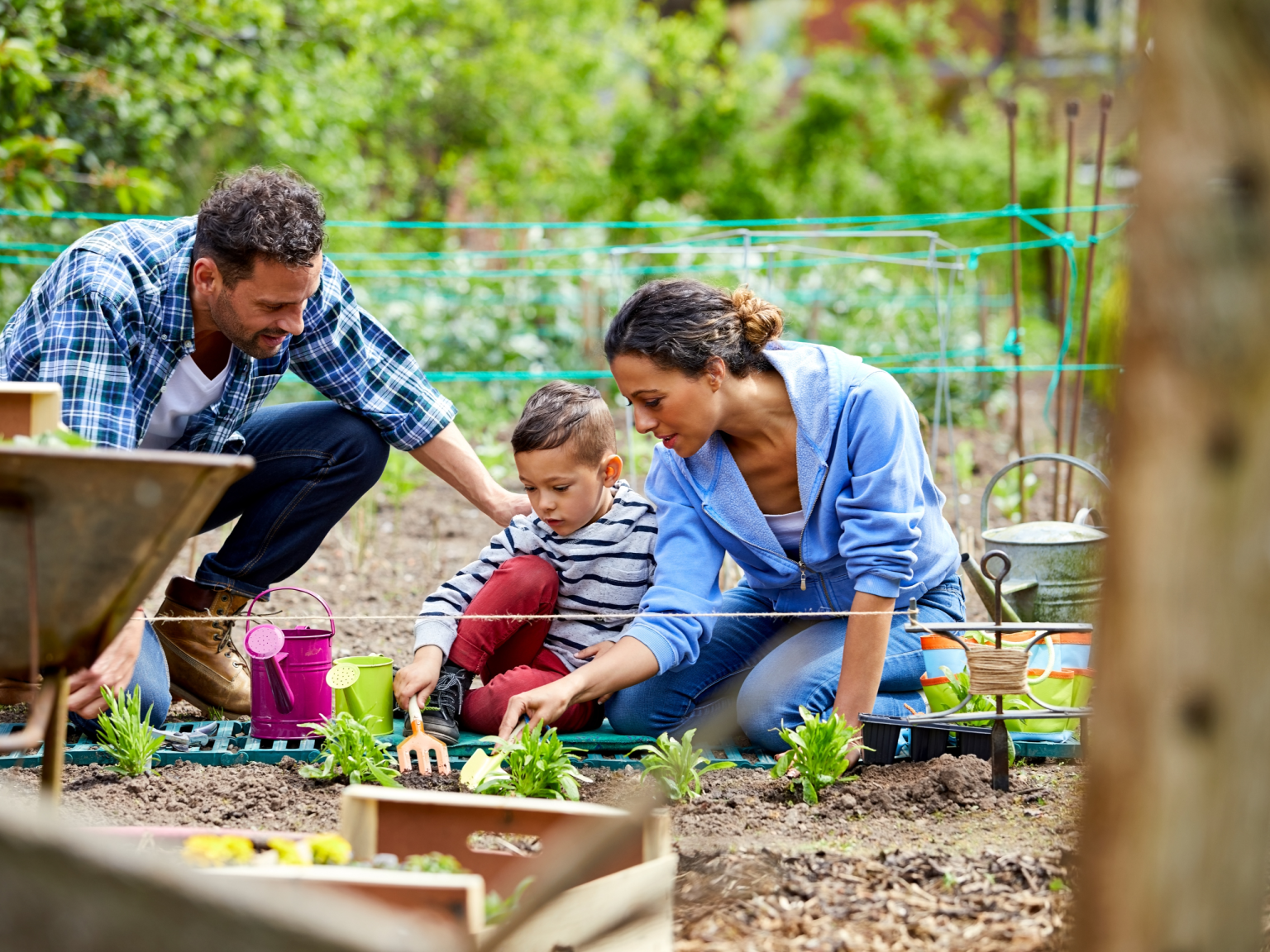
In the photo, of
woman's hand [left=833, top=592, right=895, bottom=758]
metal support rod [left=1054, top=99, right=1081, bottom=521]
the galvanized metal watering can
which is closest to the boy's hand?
woman's hand [left=833, top=592, right=895, bottom=758]

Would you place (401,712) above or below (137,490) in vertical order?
below

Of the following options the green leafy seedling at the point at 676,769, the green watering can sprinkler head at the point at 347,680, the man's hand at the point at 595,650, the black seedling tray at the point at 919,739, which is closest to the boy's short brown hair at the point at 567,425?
the man's hand at the point at 595,650

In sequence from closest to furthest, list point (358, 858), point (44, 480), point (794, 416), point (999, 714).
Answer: point (44, 480), point (358, 858), point (999, 714), point (794, 416)

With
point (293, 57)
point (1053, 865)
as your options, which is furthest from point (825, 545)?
point (293, 57)

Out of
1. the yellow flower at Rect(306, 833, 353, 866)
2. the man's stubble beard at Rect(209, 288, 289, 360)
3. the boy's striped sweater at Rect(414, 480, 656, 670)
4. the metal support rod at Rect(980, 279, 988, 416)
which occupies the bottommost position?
the yellow flower at Rect(306, 833, 353, 866)

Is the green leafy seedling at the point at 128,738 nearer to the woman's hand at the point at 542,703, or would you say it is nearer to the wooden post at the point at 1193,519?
the woman's hand at the point at 542,703

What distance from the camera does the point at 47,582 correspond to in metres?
1.59

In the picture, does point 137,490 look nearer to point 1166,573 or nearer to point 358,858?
point 358,858

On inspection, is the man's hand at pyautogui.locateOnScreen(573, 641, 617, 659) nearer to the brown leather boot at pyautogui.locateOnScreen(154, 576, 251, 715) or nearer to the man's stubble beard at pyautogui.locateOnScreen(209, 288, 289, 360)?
the brown leather boot at pyautogui.locateOnScreen(154, 576, 251, 715)

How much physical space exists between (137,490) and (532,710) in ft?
4.44

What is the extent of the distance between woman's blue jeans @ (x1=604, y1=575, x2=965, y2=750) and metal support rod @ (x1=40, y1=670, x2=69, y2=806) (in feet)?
5.16

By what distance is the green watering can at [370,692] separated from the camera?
2939 mm

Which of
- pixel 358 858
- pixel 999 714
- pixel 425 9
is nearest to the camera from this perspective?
pixel 358 858

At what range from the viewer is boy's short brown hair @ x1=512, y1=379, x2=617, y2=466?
298cm
